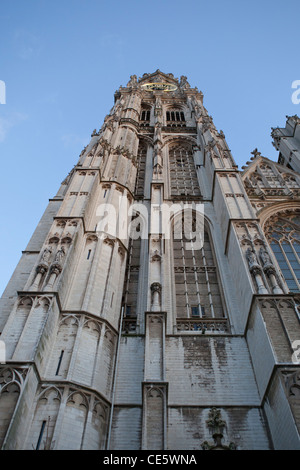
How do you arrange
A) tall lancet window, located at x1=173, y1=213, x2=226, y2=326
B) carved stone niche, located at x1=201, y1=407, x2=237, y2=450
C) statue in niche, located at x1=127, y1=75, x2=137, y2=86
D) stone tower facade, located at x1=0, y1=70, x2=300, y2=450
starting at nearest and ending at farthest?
1. stone tower facade, located at x1=0, y1=70, x2=300, y2=450
2. carved stone niche, located at x1=201, y1=407, x2=237, y2=450
3. tall lancet window, located at x1=173, y1=213, x2=226, y2=326
4. statue in niche, located at x1=127, y1=75, x2=137, y2=86

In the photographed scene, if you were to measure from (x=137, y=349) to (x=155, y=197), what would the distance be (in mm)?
7897

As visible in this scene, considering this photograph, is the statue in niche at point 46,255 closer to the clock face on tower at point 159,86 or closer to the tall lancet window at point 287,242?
the tall lancet window at point 287,242

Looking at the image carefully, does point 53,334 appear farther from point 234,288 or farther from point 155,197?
point 155,197

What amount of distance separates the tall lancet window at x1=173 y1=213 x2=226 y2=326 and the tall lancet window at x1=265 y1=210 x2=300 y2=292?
2446mm

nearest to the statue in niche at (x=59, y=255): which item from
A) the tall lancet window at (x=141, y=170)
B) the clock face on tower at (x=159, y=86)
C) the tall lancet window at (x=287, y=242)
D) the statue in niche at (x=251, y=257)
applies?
the statue in niche at (x=251, y=257)

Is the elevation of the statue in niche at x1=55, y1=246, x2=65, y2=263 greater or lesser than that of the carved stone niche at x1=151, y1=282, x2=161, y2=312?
greater

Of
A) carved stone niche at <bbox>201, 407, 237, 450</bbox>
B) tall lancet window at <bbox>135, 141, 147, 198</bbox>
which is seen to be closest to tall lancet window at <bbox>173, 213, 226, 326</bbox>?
carved stone niche at <bbox>201, 407, 237, 450</bbox>

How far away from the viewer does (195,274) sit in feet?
47.2

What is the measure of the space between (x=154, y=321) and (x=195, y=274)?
13.6ft

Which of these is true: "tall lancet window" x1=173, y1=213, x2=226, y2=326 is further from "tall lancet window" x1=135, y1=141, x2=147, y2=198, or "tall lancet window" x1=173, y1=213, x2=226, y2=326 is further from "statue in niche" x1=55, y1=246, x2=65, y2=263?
"statue in niche" x1=55, y1=246, x2=65, y2=263

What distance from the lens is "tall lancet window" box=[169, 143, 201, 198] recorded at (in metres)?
20.0

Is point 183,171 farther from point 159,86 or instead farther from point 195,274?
point 159,86

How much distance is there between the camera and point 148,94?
34.0m
